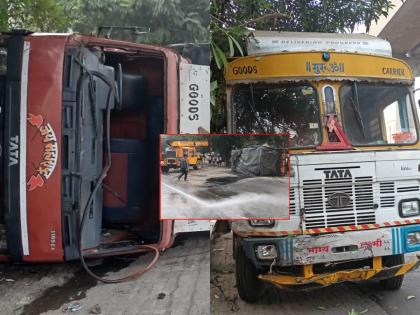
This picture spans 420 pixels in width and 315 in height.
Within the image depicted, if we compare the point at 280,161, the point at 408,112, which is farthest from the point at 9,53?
the point at 408,112

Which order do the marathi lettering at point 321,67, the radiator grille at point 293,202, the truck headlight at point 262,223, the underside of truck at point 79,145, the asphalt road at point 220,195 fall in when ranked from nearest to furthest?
the underside of truck at point 79,145 → the asphalt road at point 220,195 → the truck headlight at point 262,223 → the radiator grille at point 293,202 → the marathi lettering at point 321,67

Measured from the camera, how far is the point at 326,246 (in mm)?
2531

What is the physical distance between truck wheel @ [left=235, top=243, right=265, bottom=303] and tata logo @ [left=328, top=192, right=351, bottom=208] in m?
0.57

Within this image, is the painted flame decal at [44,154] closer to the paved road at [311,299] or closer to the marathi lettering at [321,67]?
the paved road at [311,299]

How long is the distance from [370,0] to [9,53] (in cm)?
202

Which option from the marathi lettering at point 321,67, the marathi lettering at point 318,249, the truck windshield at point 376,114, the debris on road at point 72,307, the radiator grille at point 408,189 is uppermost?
the marathi lettering at point 321,67

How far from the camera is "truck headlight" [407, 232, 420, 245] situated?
2.75m

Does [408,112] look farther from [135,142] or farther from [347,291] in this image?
[135,142]

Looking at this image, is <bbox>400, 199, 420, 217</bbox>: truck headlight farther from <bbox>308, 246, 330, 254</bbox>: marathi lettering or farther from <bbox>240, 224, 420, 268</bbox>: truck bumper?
<bbox>308, 246, 330, 254</bbox>: marathi lettering

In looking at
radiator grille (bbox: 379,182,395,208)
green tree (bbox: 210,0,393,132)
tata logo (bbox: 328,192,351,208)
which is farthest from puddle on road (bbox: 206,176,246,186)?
radiator grille (bbox: 379,182,395,208)

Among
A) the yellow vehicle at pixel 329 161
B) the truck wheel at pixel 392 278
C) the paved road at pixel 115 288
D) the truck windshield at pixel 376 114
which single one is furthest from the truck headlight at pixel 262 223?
the truck wheel at pixel 392 278

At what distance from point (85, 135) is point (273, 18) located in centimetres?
139

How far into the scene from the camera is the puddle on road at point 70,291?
1.62 metres

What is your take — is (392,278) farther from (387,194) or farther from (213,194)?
(213,194)
